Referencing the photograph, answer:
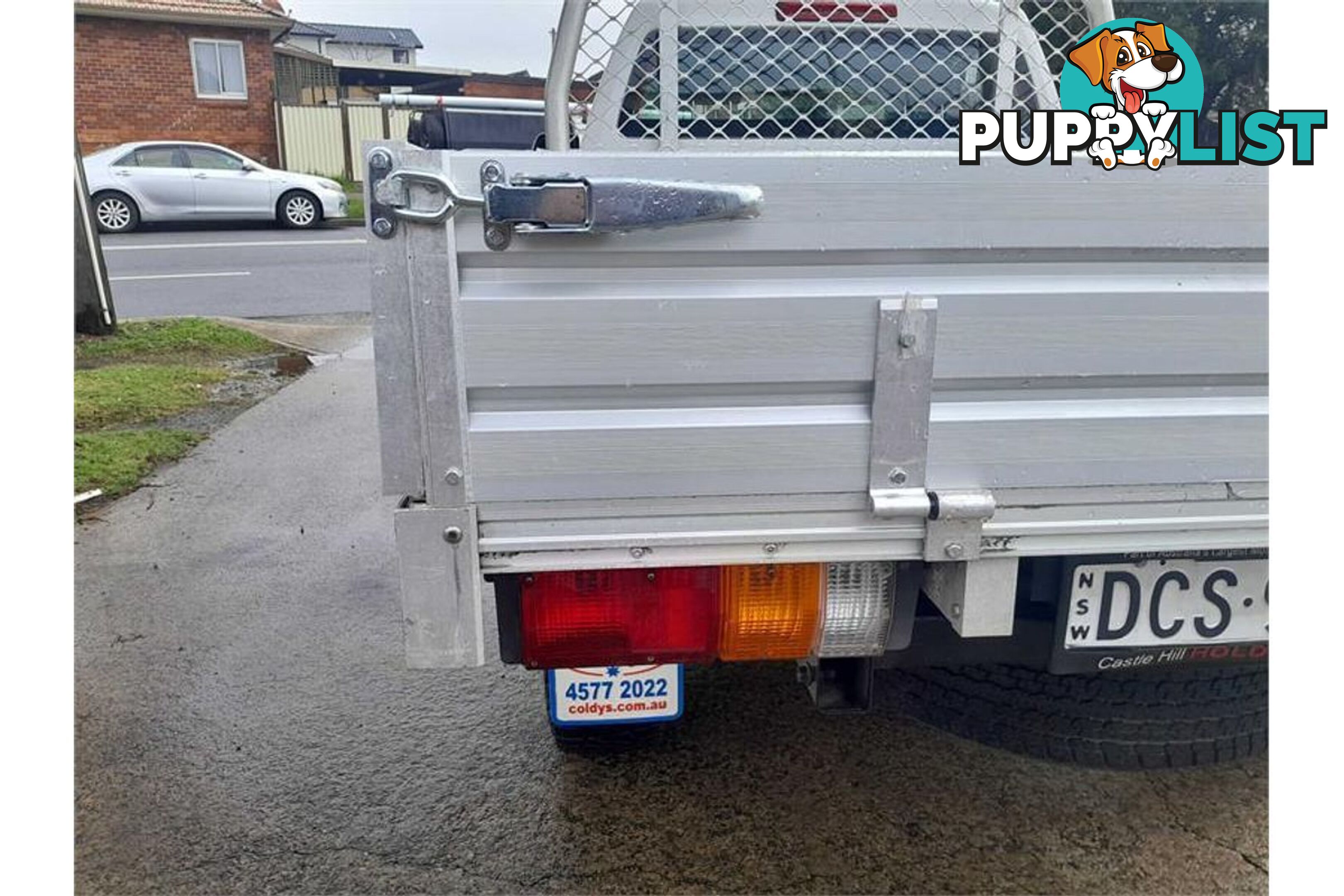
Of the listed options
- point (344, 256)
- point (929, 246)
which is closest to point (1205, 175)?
point (929, 246)

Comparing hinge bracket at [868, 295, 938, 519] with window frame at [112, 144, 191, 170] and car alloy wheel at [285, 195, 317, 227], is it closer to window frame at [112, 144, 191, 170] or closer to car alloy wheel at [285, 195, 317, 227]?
car alloy wheel at [285, 195, 317, 227]

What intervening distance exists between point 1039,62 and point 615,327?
168 centimetres

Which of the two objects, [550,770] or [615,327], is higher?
[615,327]

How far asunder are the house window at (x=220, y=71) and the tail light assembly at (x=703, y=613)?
22.3 meters

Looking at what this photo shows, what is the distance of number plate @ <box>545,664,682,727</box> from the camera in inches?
88.6

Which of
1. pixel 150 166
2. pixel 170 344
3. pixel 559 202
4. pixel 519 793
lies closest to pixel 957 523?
pixel 559 202

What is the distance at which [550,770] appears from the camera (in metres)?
2.68

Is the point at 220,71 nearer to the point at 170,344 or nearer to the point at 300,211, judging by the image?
the point at 300,211

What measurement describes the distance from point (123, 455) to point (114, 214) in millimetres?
11470

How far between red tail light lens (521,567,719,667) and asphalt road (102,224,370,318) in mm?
7264

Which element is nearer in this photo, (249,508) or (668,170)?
(668,170)

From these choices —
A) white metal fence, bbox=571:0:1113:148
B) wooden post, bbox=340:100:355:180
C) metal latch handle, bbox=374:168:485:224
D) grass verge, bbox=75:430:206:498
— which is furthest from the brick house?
metal latch handle, bbox=374:168:485:224

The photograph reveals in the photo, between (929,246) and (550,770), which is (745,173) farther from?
(550,770)

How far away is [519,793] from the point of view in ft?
8.50
